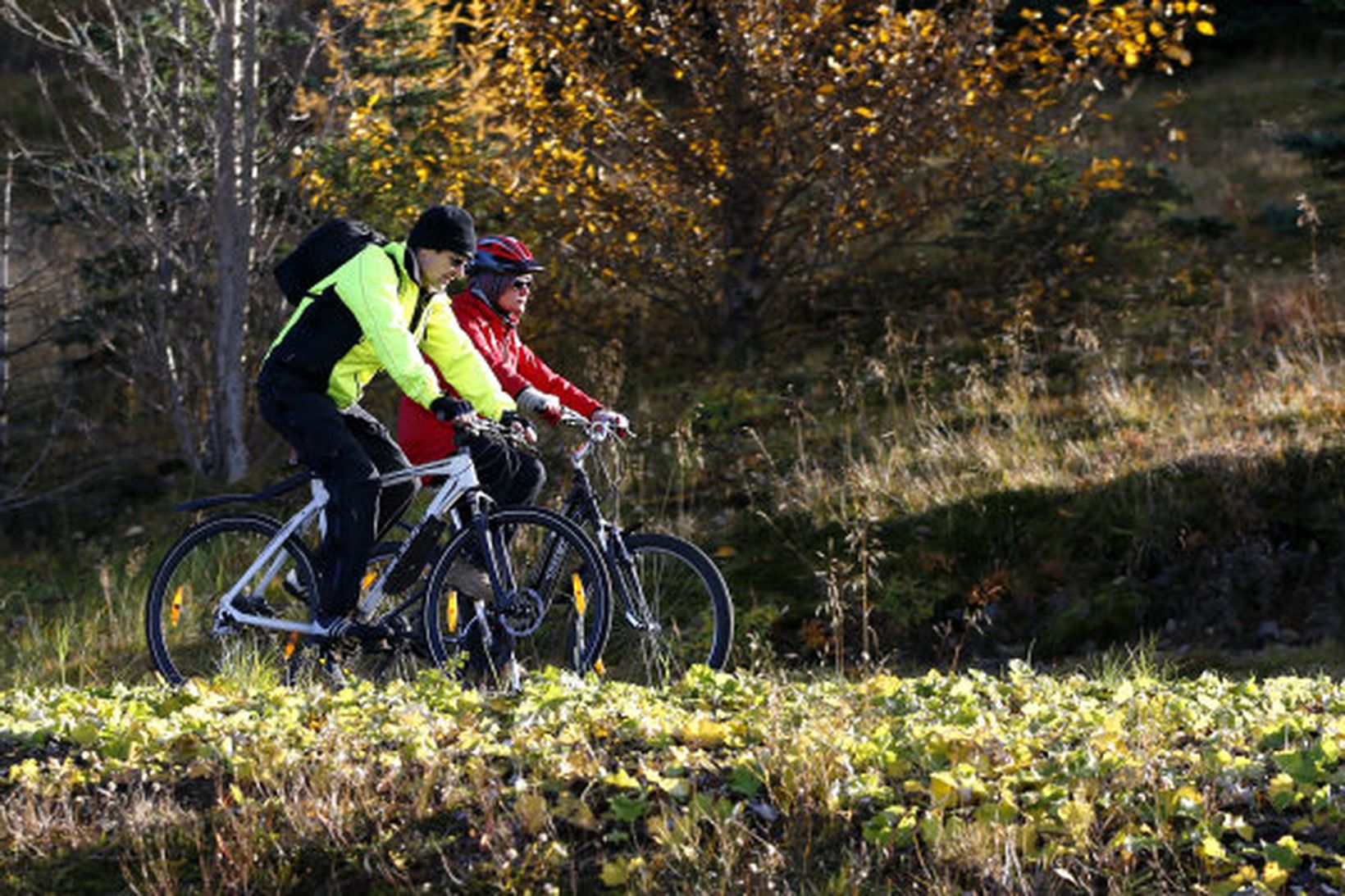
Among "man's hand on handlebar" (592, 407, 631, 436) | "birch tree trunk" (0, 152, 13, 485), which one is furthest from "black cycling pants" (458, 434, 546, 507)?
"birch tree trunk" (0, 152, 13, 485)

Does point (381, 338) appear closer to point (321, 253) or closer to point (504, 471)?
point (321, 253)

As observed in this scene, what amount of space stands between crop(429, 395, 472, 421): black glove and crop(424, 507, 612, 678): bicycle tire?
1.65 ft

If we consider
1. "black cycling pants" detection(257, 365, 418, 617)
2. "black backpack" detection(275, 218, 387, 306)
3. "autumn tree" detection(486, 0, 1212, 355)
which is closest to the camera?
"black backpack" detection(275, 218, 387, 306)

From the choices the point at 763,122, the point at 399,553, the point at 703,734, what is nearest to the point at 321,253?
the point at 399,553

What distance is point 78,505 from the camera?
17.1 meters

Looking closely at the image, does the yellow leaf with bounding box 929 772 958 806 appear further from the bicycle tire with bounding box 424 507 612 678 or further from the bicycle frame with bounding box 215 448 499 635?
the bicycle frame with bounding box 215 448 499 635

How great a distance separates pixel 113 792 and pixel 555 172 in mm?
8713

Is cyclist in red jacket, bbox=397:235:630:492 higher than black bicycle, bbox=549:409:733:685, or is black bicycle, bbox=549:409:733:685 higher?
cyclist in red jacket, bbox=397:235:630:492

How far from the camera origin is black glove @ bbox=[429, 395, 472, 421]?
668cm

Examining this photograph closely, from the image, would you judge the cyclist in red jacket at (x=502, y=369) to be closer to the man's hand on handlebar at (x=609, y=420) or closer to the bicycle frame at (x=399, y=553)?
the man's hand on handlebar at (x=609, y=420)

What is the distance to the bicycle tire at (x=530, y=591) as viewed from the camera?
22.7 feet

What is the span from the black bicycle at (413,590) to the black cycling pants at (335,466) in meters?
0.15

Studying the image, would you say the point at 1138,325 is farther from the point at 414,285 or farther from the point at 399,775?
the point at 399,775

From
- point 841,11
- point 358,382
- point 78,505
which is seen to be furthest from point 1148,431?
point 78,505
